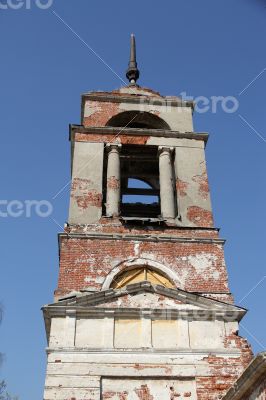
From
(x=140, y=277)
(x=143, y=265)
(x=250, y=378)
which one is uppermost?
(x=143, y=265)

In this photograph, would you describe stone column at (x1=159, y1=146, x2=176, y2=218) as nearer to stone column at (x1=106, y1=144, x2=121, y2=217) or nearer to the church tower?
the church tower

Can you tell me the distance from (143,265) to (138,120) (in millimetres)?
5832

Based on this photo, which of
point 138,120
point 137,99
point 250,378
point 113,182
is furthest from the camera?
point 138,120

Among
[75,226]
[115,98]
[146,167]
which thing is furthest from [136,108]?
[75,226]

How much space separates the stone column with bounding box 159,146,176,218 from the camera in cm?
1395

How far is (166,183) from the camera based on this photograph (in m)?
14.5

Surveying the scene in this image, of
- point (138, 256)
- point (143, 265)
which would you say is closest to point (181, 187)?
point (138, 256)

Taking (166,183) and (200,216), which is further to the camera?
(166,183)

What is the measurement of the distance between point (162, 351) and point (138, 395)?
970mm

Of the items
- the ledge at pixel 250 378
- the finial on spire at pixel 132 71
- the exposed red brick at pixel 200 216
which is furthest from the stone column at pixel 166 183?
the ledge at pixel 250 378

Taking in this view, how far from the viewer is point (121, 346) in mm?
10562

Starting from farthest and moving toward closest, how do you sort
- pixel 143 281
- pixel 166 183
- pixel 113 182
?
pixel 166 183 → pixel 113 182 → pixel 143 281

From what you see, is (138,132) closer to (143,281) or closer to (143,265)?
(143,265)

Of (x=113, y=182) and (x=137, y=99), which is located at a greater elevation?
(x=137, y=99)
